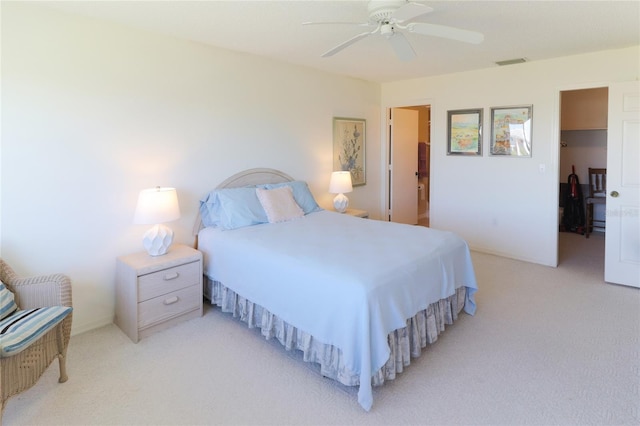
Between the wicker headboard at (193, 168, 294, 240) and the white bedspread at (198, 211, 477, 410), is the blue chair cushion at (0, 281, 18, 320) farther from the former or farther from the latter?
the wicker headboard at (193, 168, 294, 240)

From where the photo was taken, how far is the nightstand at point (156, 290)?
2.86 m

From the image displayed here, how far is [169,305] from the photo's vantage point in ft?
9.94

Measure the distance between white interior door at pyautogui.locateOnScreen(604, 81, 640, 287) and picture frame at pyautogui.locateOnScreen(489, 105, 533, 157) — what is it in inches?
34.3

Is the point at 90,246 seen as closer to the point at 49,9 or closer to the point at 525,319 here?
the point at 49,9

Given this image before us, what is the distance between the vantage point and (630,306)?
337cm

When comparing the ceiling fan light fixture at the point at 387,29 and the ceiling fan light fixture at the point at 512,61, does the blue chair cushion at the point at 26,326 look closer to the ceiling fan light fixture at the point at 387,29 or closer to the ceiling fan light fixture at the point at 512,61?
the ceiling fan light fixture at the point at 387,29

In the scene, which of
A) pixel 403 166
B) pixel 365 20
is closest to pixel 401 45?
pixel 365 20

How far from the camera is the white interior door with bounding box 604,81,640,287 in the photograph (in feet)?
12.1

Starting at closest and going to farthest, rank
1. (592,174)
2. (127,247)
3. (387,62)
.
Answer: (127,247), (387,62), (592,174)

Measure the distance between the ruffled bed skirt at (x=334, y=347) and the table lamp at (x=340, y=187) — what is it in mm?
1992

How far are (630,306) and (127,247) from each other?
175 inches

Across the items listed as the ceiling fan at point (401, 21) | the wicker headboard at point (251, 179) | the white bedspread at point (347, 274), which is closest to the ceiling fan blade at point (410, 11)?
the ceiling fan at point (401, 21)

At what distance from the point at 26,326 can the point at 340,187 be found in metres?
Result: 3.45

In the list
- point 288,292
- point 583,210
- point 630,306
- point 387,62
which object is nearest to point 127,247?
point 288,292
